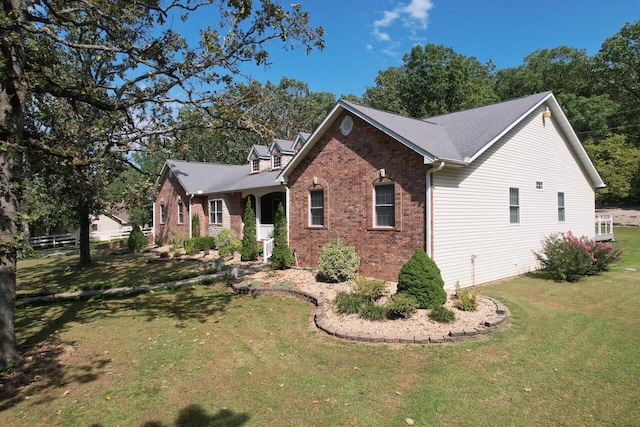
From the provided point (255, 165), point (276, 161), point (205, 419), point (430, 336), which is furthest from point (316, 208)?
point (255, 165)

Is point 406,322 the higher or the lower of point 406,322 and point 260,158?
the lower

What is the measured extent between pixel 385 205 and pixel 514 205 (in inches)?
187

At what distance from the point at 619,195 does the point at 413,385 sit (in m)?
34.5

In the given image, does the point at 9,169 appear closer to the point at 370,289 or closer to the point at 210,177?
the point at 370,289

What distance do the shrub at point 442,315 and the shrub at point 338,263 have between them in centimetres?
377

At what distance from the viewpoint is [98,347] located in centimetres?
674

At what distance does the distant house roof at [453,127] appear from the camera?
999cm

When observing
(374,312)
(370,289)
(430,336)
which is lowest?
(430,336)

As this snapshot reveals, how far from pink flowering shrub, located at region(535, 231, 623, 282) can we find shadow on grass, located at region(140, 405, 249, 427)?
10944 mm

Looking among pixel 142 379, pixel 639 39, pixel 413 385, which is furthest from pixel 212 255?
pixel 639 39

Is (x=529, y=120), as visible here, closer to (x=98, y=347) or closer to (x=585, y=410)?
(x=585, y=410)

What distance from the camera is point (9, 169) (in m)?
5.97

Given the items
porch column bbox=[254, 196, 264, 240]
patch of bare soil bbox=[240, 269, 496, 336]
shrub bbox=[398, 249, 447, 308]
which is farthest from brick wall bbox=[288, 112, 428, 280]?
porch column bbox=[254, 196, 264, 240]

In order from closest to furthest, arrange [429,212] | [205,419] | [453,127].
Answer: [205,419] → [429,212] → [453,127]
